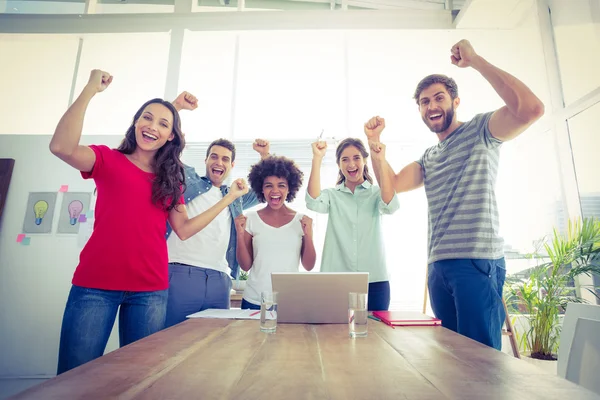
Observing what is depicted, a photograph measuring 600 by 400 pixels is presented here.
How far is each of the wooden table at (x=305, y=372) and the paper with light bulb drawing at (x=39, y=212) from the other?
302 centimetres

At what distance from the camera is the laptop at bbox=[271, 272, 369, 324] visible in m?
1.22

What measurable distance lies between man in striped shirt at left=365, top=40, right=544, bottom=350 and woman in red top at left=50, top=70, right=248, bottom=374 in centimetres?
113

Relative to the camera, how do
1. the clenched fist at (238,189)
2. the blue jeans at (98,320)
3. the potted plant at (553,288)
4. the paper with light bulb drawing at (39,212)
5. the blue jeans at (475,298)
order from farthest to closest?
the paper with light bulb drawing at (39,212)
the potted plant at (553,288)
the clenched fist at (238,189)
the blue jeans at (475,298)
the blue jeans at (98,320)

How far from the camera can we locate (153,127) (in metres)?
1.54

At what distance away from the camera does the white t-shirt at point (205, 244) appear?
1891 mm

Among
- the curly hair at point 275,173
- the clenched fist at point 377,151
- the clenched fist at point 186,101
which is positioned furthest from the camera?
the curly hair at point 275,173

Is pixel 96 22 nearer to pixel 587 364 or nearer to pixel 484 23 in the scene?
pixel 484 23

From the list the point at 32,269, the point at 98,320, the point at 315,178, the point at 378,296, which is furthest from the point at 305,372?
the point at 32,269

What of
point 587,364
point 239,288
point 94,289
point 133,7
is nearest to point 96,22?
point 133,7

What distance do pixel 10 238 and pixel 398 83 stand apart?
13.6ft

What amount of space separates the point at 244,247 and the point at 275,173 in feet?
1.78

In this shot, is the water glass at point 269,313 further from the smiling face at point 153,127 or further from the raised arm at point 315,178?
the raised arm at point 315,178

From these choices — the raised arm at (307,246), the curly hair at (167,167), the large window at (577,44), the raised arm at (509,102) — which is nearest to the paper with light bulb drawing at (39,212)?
the curly hair at (167,167)

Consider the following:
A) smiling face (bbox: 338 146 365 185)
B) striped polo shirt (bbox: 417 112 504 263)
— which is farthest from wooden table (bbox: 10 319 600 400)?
smiling face (bbox: 338 146 365 185)
